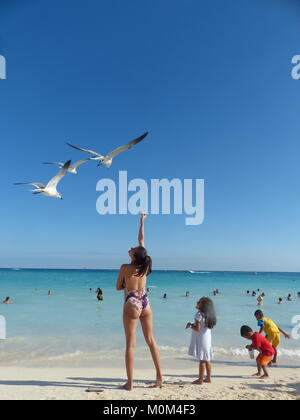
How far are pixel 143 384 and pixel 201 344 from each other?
3.21ft

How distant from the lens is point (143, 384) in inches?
174

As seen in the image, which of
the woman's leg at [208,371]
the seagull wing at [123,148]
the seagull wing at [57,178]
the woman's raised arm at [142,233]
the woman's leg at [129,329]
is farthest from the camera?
the seagull wing at [57,178]

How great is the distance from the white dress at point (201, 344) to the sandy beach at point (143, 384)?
41cm

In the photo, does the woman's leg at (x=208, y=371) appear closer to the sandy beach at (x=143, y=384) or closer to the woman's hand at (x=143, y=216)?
the sandy beach at (x=143, y=384)

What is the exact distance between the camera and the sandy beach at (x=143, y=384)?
398cm

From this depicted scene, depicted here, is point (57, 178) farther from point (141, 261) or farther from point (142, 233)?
point (141, 261)

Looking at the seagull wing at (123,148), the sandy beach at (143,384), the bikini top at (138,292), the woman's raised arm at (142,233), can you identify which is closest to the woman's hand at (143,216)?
the woman's raised arm at (142,233)

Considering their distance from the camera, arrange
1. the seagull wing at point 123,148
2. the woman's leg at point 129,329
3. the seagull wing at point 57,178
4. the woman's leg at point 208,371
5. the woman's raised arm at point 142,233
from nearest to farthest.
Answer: the woman's leg at point 129,329, the woman's raised arm at point 142,233, the woman's leg at point 208,371, the seagull wing at point 123,148, the seagull wing at point 57,178

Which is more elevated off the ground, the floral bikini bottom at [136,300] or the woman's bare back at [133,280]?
the woman's bare back at [133,280]

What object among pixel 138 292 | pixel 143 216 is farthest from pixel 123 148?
pixel 138 292
